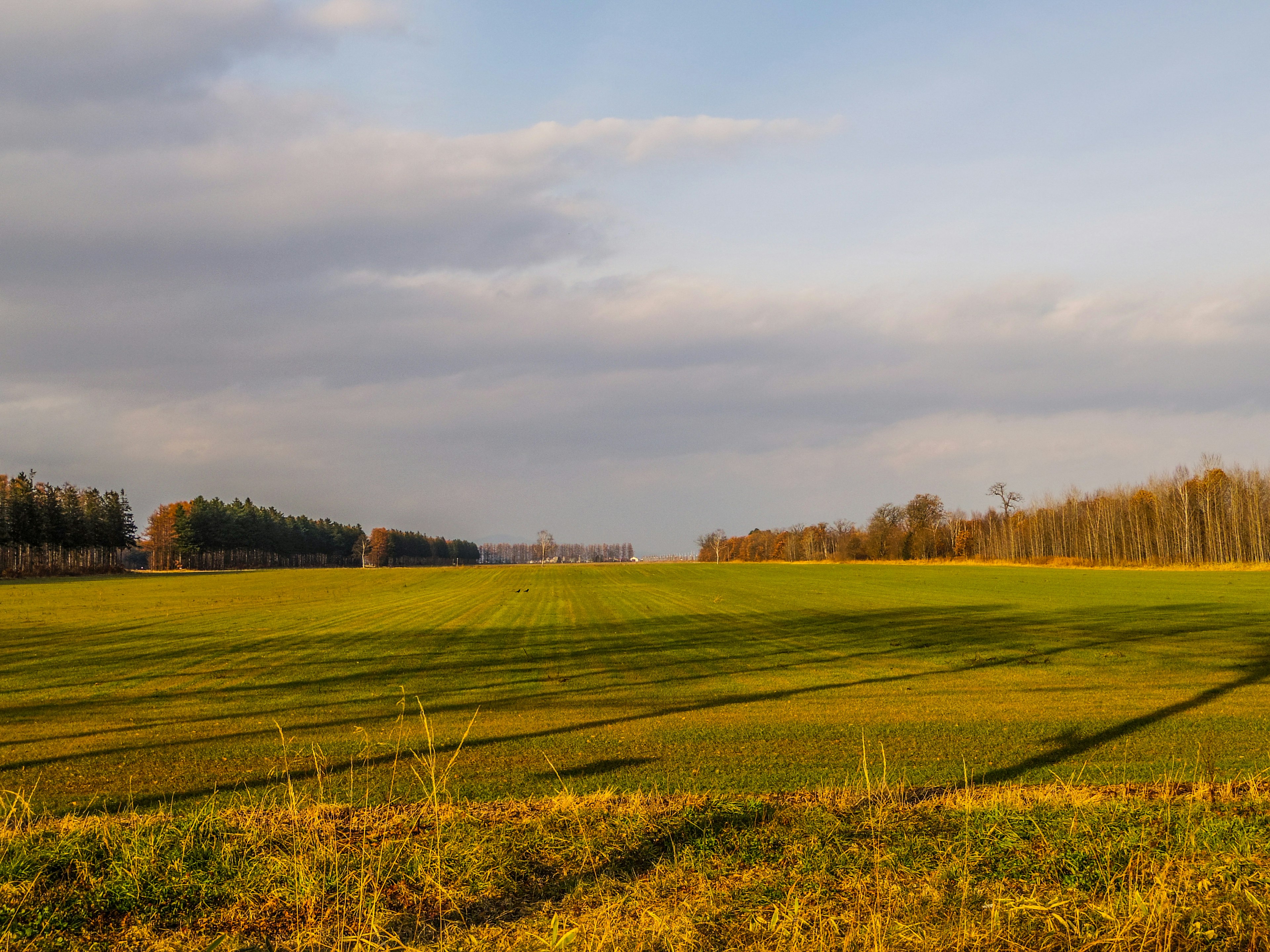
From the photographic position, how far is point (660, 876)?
19.7ft

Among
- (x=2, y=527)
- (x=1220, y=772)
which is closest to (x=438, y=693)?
(x=1220, y=772)

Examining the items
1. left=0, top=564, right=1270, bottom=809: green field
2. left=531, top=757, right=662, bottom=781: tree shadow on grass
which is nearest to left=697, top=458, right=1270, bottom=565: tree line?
left=0, top=564, right=1270, bottom=809: green field

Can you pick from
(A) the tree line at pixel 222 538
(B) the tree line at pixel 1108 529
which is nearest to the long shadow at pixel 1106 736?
(B) the tree line at pixel 1108 529

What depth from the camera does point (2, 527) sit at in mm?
103375

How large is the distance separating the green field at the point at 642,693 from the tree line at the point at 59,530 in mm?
77139

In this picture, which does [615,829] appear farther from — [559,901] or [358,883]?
[358,883]

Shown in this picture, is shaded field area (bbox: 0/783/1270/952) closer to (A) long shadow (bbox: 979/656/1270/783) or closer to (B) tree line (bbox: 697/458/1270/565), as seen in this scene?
(A) long shadow (bbox: 979/656/1270/783)

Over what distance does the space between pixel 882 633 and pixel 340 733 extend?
21.4 meters

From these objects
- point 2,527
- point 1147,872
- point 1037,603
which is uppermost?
point 2,527

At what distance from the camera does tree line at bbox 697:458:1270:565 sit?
10044cm

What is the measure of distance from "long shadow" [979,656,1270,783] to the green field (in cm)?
7

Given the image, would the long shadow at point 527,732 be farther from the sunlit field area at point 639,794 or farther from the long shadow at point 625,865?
the long shadow at point 625,865

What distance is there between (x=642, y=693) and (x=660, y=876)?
11.8 metres

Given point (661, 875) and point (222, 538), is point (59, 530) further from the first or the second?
point (661, 875)
